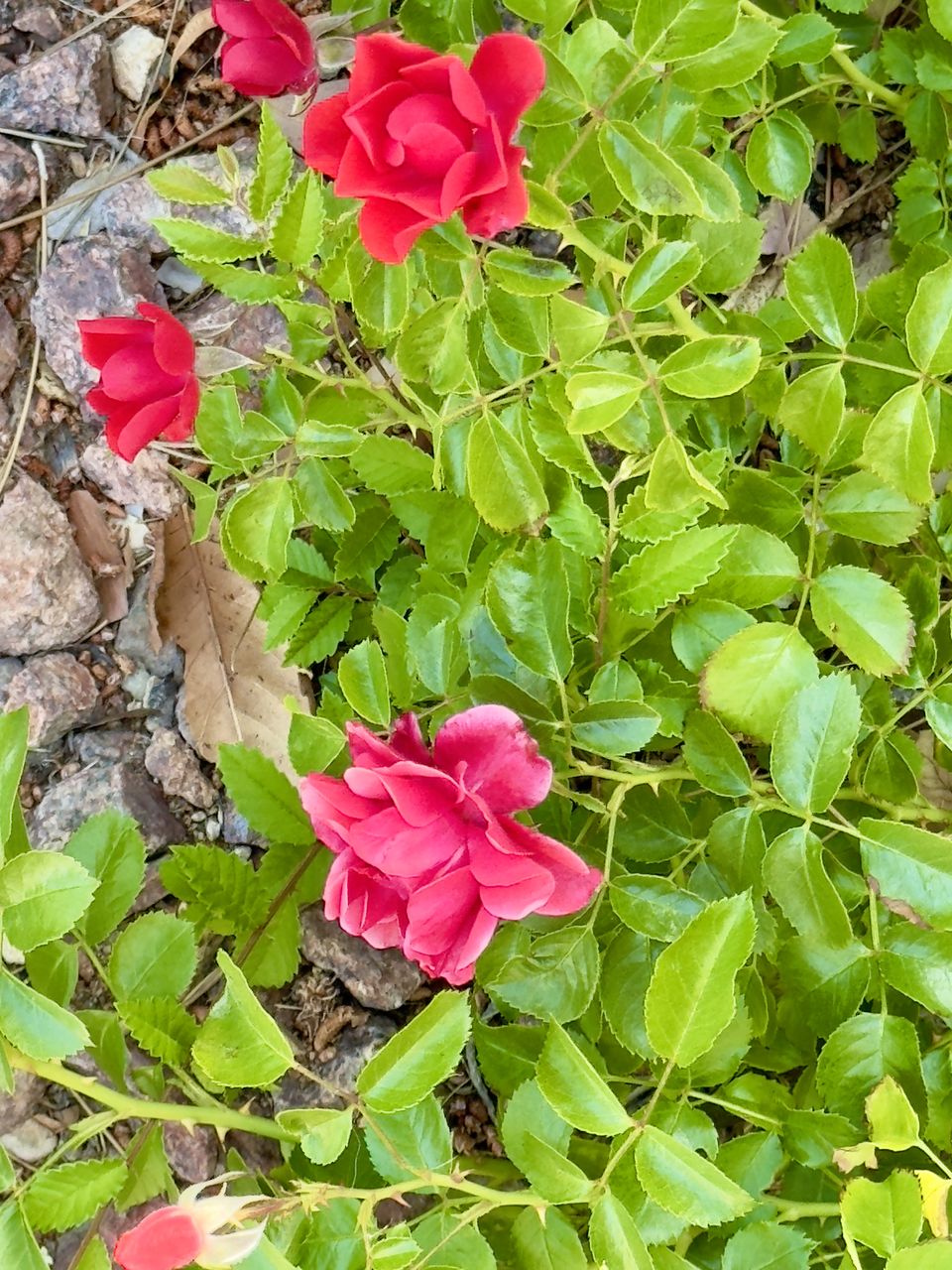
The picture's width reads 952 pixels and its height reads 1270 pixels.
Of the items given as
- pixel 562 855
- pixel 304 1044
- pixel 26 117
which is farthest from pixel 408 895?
pixel 26 117

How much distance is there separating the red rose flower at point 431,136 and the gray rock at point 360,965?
0.86 metres

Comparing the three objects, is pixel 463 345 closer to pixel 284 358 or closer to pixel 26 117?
pixel 284 358

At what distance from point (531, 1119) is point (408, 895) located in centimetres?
31

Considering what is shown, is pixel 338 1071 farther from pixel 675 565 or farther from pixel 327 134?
pixel 327 134

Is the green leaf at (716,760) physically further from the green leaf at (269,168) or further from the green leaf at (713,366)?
the green leaf at (269,168)

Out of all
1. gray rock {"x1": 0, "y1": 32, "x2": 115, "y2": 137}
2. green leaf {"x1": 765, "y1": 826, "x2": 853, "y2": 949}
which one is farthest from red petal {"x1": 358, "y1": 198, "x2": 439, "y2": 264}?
gray rock {"x1": 0, "y1": 32, "x2": 115, "y2": 137}

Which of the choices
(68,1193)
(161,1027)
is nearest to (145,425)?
(161,1027)

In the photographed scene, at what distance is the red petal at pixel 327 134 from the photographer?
0.65 meters

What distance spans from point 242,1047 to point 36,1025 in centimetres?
14

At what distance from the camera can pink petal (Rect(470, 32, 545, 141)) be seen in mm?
618

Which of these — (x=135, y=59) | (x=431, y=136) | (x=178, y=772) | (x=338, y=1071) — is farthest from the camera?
(x=135, y=59)

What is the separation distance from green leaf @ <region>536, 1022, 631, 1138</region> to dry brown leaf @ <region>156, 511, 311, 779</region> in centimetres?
65

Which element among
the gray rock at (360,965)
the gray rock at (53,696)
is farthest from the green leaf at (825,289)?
the gray rock at (53,696)

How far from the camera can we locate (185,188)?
2.90 feet
